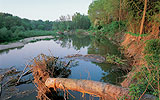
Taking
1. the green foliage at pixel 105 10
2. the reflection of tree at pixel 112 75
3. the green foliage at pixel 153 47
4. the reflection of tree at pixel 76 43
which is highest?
the green foliage at pixel 105 10

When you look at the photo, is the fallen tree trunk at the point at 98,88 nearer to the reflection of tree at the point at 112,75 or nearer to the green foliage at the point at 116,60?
the reflection of tree at the point at 112,75

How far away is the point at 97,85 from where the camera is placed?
260 centimetres

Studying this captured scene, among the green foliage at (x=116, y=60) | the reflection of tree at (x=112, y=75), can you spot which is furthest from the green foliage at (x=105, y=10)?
the reflection of tree at (x=112, y=75)

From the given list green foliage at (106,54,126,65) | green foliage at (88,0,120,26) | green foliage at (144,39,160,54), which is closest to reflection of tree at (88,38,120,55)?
green foliage at (106,54,126,65)

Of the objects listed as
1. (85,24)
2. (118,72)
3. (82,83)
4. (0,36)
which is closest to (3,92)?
(82,83)

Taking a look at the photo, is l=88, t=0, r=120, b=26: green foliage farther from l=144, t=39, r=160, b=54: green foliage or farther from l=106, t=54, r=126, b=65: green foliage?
l=144, t=39, r=160, b=54: green foliage

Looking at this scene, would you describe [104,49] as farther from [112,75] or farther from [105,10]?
[105,10]

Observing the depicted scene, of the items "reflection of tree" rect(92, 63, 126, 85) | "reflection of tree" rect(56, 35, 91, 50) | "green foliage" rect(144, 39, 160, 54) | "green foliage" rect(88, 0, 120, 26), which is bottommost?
"reflection of tree" rect(92, 63, 126, 85)

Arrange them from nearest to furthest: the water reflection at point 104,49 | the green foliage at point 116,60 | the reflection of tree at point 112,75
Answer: the reflection of tree at point 112,75 → the green foliage at point 116,60 → the water reflection at point 104,49

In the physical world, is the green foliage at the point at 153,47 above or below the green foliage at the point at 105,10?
below

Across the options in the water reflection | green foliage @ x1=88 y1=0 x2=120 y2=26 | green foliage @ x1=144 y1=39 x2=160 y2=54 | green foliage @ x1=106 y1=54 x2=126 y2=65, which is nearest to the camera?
green foliage @ x1=144 y1=39 x2=160 y2=54

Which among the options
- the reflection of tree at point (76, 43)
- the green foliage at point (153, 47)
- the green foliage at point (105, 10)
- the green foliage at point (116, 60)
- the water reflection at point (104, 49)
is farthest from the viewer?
the green foliage at point (105, 10)

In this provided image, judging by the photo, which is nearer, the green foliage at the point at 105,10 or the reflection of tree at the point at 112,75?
the reflection of tree at the point at 112,75

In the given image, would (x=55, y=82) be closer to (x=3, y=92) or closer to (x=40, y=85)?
(x=40, y=85)
